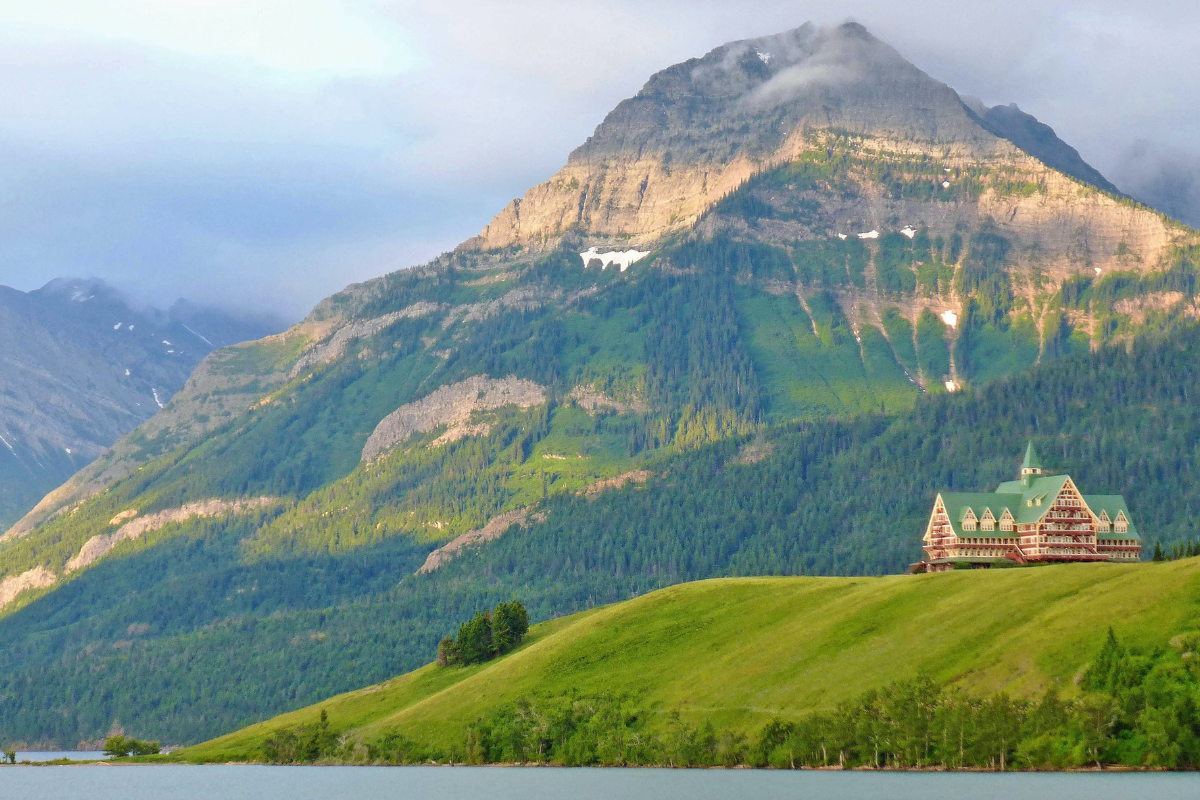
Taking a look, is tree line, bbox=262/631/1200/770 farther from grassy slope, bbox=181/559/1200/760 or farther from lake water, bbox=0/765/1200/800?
lake water, bbox=0/765/1200/800

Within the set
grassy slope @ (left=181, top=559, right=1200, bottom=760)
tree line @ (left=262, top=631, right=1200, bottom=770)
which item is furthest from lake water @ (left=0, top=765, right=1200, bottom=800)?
grassy slope @ (left=181, top=559, right=1200, bottom=760)

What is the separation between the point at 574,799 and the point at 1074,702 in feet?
169

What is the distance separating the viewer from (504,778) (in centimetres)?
17700

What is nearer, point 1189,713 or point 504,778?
point 1189,713

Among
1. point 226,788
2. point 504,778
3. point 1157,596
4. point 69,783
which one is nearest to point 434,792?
point 504,778

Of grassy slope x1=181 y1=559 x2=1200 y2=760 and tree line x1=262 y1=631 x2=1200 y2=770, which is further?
grassy slope x1=181 y1=559 x2=1200 y2=760

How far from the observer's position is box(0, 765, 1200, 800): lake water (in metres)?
130

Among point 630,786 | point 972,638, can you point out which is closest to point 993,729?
point 972,638

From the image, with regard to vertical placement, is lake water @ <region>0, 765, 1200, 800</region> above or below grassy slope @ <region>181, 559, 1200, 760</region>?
below

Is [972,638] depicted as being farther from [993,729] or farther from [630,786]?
[630,786]

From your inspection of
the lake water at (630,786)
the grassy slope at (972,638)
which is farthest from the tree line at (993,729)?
the lake water at (630,786)

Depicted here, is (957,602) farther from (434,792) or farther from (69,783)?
(69,783)

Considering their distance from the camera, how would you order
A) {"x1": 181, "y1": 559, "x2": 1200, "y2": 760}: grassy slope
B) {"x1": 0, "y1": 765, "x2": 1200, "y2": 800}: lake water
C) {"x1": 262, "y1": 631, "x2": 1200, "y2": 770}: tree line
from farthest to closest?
{"x1": 181, "y1": 559, "x2": 1200, "y2": 760}: grassy slope, {"x1": 262, "y1": 631, "x2": 1200, "y2": 770}: tree line, {"x1": 0, "y1": 765, "x2": 1200, "y2": 800}: lake water

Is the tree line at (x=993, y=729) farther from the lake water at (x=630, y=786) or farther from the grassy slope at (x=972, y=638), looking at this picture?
the lake water at (x=630, y=786)
